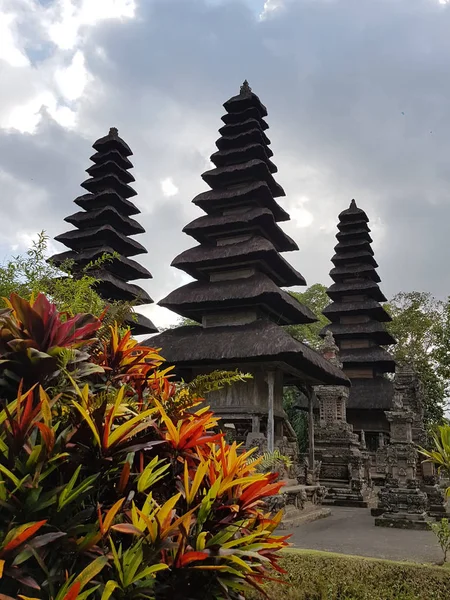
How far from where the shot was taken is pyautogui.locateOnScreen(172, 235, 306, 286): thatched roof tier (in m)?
16.3

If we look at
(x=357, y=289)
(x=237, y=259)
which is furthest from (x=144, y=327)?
(x=357, y=289)

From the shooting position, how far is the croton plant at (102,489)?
6.50ft

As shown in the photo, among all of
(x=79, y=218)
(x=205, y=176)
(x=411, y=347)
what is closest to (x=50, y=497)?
(x=205, y=176)

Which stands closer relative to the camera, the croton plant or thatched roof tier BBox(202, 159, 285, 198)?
the croton plant

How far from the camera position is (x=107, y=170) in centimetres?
2647

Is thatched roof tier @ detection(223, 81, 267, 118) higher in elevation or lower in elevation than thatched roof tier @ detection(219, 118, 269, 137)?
higher

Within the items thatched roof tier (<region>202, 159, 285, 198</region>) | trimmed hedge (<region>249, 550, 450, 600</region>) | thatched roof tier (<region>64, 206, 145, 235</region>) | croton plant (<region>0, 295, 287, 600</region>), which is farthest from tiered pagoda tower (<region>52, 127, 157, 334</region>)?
croton plant (<region>0, 295, 287, 600</region>)

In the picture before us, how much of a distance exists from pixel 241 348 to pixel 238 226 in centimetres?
482

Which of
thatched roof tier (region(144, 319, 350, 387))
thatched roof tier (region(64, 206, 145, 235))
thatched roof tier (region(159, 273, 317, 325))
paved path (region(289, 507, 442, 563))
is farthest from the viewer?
thatched roof tier (region(64, 206, 145, 235))

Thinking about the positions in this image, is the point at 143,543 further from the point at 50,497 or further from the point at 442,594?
the point at 442,594

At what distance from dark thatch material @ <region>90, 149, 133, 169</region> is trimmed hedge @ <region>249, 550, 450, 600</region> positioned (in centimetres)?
2420

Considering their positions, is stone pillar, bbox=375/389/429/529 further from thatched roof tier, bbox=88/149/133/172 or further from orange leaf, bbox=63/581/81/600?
thatched roof tier, bbox=88/149/133/172

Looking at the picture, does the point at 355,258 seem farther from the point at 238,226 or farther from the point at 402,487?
the point at 402,487

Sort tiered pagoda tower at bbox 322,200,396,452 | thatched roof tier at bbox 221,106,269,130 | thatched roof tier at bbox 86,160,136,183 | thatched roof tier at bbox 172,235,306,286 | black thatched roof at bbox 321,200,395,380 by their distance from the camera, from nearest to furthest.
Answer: thatched roof tier at bbox 172,235,306,286, thatched roof tier at bbox 221,106,269,130, thatched roof tier at bbox 86,160,136,183, tiered pagoda tower at bbox 322,200,396,452, black thatched roof at bbox 321,200,395,380
